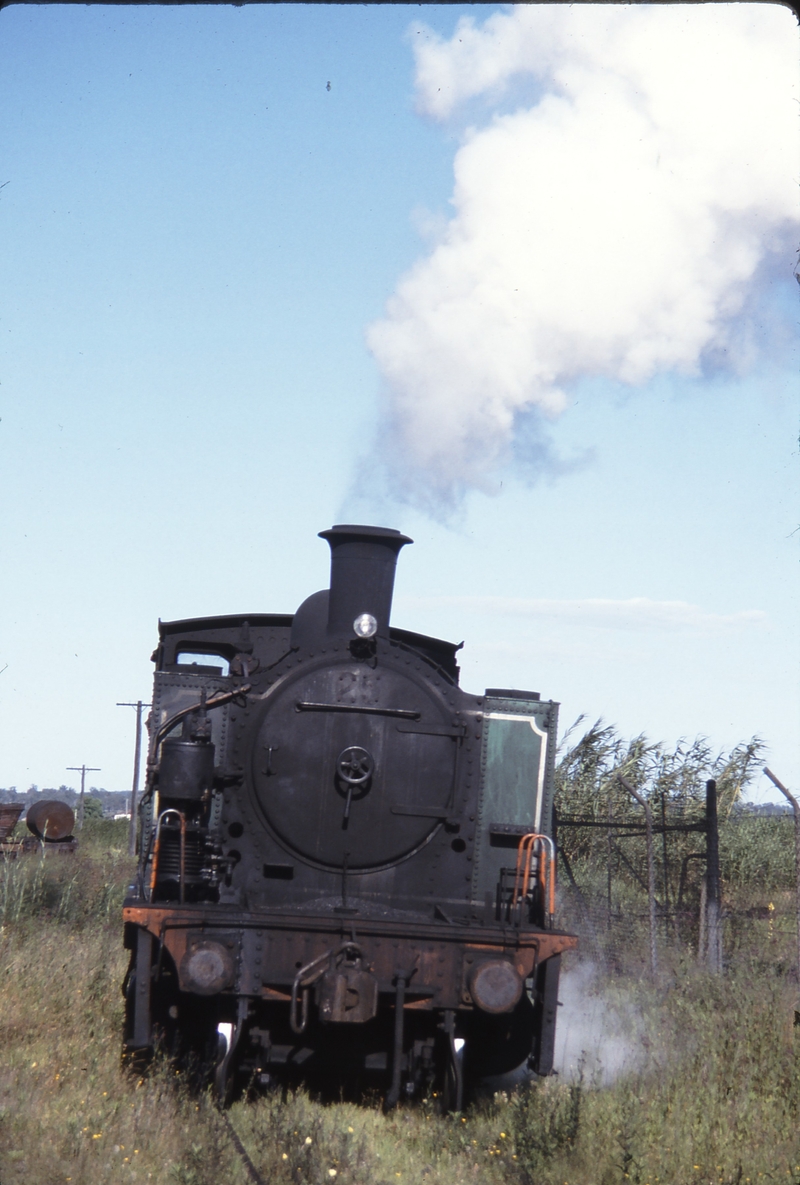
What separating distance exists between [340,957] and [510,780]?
169 cm

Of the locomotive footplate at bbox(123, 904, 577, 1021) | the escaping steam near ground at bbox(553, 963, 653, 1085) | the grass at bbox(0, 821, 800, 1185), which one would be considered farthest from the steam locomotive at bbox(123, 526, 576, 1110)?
the escaping steam near ground at bbox(553, 963, 653, 1085)

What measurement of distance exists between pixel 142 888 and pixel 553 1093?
2710 millimetres

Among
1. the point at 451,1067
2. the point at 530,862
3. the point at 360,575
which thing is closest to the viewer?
the point at 451,1067

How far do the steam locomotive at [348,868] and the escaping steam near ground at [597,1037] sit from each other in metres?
0.62

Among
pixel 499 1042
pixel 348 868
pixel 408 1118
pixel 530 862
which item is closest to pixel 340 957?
pixel 348 868

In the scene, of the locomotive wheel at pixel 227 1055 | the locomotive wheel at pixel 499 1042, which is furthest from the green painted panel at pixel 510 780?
the locomotive wheel at pixel 227 1055

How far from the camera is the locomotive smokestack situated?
296 inches

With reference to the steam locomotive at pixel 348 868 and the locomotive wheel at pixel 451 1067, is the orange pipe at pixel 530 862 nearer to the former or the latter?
the steam locomotive at pixel 348 868

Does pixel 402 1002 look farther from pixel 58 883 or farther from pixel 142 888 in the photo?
pixel 58 883

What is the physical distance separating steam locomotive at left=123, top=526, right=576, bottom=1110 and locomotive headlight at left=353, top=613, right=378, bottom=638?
0.04ft

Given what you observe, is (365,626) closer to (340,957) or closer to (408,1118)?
(340,957)

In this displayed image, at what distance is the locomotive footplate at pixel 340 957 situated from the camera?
6301 millimetres

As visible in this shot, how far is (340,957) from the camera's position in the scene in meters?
6.38

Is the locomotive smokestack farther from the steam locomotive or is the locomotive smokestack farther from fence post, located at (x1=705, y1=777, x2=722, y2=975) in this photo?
fence post, located at (x1=705, y1=777, x2=722, y2=975)
